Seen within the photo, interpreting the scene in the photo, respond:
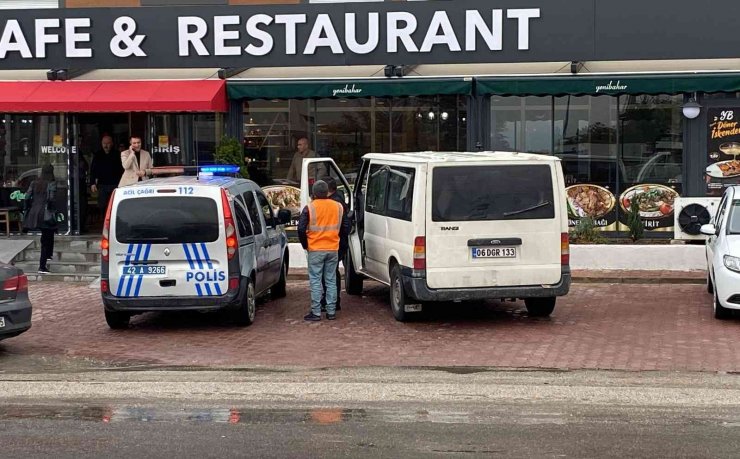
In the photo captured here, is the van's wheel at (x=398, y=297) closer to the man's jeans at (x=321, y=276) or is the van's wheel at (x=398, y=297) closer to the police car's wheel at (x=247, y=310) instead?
the man's jeans at (x=321, y=276)

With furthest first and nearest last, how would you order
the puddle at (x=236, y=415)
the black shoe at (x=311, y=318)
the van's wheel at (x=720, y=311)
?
the black shoe at (x=311, y=318)
the van's wheel at (x=720, y=311)
the puddle at (x=236, y=415)

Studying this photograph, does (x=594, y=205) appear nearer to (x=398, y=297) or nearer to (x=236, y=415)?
(x=398, y=297)

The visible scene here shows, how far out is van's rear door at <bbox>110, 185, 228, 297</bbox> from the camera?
12.1m

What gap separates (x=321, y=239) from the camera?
12875mm

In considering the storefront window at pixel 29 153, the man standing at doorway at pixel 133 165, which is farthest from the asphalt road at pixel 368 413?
the storefront window at pixel 29 153

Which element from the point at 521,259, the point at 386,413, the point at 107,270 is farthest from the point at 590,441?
the point at 107,270

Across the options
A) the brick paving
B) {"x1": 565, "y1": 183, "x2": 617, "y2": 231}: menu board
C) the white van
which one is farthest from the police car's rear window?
{"x1": 565, "y1": 183, "x2": 617, "y2": 231}: menu board

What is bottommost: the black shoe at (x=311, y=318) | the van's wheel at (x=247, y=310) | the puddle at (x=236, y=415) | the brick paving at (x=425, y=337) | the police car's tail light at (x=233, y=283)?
the brick paving at (x=425, y=337)

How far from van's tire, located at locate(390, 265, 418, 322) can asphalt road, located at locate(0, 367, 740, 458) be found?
2.52 m

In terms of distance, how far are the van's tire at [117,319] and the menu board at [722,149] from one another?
11075mm

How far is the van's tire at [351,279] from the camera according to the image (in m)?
14.9

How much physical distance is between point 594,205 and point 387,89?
4.36 metres

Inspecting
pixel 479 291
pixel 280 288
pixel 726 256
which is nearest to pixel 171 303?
pixel 280 288

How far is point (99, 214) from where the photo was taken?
20.4 metres
